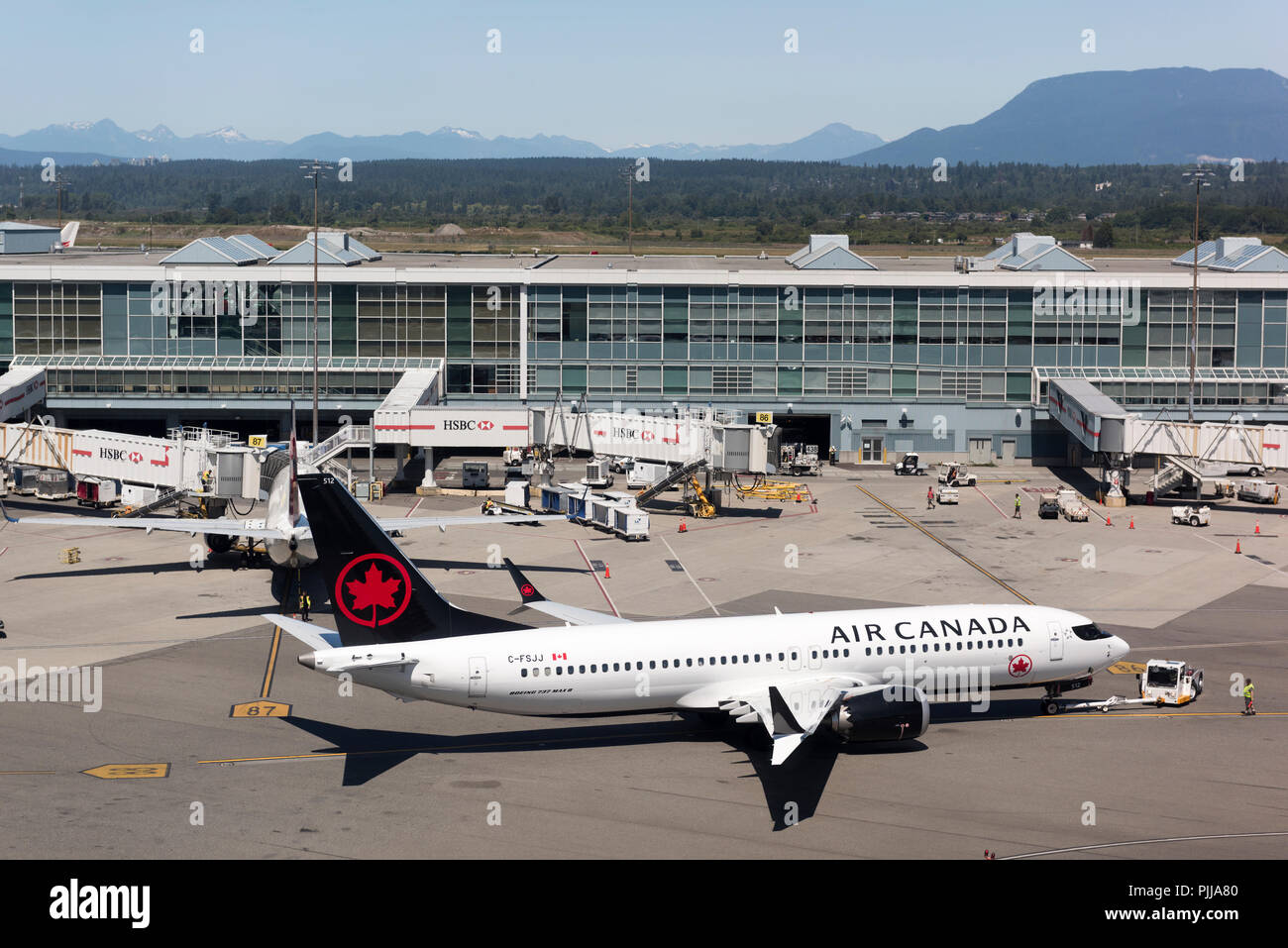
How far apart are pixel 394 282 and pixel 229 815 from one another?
284 ft

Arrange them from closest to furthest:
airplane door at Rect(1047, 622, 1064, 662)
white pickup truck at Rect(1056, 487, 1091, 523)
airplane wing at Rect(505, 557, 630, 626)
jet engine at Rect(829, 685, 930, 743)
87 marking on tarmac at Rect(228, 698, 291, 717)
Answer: jet engine at Rect(829, 685, 930, 743)
airplane door at Rect(1047, 622, 1064, 662)
87 marking on tarmac at Rect(228, 698, 291, 717)
airplane wing at Rect(505, 557, 630, 626)
white pickup truck at Rect(1056, 487, 1091, 523)

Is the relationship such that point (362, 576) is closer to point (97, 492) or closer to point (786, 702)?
point (786, 702)

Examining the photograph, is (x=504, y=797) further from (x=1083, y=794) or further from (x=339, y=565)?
(x=1083, y=794)

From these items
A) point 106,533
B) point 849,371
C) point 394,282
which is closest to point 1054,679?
point 106,533

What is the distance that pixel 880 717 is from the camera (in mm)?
44219

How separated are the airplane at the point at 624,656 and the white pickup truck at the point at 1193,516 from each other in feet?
161

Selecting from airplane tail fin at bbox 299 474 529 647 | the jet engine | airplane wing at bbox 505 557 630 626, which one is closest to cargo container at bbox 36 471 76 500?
airplane wing at bbox 505 557 630 626

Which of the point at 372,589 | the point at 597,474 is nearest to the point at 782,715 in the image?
the point at 372,589

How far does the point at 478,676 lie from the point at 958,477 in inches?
2838

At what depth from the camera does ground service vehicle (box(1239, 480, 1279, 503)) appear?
10088 centimetres

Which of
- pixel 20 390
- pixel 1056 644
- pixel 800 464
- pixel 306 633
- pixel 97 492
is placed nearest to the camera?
pixel 306 633

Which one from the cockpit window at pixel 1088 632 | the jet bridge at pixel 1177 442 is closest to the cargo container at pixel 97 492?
the cockpit window at pixel 1088 632

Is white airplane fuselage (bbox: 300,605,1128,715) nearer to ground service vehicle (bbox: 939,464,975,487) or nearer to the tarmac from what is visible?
the tarmac

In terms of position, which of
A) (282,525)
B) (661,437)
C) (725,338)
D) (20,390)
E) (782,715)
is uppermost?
(725,338)
